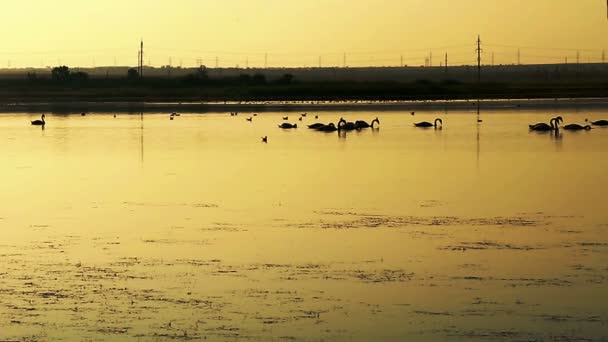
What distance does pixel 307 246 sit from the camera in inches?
609

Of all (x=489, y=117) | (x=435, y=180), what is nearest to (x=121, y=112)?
(x=489, y=117)

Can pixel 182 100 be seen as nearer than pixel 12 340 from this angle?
No

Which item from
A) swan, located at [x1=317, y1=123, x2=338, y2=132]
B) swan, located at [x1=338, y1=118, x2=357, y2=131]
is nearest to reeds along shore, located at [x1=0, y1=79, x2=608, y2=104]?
swan, located at [x1=338, y1=118, x2=357, y2=131]

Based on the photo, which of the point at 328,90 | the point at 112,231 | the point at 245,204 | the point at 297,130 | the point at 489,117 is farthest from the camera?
the point at 328,90

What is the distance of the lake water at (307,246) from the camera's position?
37.6 ft

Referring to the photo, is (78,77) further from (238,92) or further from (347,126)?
(347,126)

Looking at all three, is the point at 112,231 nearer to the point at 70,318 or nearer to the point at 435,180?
the point at 70,318

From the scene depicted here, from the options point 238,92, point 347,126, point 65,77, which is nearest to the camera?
point 347,126

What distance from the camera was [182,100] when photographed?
81188 mm

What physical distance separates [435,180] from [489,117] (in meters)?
27.5

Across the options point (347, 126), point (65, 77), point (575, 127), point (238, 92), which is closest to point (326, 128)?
point (347, 126)

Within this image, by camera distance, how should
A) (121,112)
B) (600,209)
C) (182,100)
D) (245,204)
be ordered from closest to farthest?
(600,209)
(245,204)
(121,112)
(182,100)

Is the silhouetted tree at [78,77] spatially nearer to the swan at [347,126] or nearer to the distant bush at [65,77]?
the distant bush at [65,77]

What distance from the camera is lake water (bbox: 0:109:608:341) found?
Result: 37.6ft
